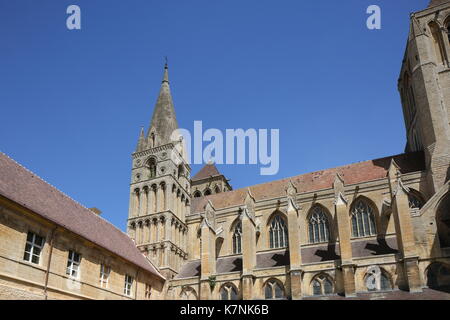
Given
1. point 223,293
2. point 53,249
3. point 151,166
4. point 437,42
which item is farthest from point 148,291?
point 437,42

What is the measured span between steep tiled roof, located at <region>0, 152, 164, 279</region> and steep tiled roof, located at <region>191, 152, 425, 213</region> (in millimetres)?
11621

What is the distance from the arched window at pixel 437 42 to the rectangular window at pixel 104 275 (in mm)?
27803

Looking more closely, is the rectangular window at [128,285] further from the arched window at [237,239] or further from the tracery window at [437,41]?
the tracery window at [437,41]

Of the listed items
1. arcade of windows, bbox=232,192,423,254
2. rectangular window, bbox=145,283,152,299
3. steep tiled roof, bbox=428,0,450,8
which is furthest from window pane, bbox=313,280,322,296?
steep tiled roof, bbox=428,0,450,8

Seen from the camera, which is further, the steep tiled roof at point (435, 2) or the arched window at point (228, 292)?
the steep tiled roof at point (435, 2)

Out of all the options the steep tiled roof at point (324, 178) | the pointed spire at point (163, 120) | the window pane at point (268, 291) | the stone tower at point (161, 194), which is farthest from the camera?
the pointed spire at point (163, 120)

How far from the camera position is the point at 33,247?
60.5 feet

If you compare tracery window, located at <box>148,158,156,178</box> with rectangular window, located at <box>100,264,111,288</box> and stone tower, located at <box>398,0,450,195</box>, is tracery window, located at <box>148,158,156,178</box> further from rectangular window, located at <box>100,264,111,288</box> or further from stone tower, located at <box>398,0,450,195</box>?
stone tower, located at <box>398,0,450,195</box>

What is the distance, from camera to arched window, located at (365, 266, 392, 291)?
80.2 feet

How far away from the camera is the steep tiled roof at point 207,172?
164 ft

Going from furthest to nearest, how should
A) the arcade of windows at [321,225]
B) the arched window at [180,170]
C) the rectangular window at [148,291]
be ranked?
the arched window at [180,170], the arcade of windows at [321,225], the rectangular window at [148,291]

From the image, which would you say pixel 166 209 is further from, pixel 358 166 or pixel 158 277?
pixel 358 166

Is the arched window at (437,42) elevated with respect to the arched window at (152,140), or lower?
elevated

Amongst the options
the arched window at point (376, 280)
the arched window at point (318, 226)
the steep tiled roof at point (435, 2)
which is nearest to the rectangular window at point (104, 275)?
the arched window at point (318, 226)
